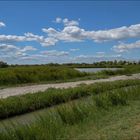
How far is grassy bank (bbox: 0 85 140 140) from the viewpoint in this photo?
323 inches

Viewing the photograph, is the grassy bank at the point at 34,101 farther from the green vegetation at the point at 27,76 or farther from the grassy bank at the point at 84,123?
the green vegetation at the point at 27,76

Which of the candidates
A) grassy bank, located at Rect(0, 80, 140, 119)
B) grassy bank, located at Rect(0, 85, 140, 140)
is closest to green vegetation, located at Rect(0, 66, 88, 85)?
grassy bank, located at Rect(0, 80, 140, 119)

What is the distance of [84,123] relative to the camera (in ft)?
33.6

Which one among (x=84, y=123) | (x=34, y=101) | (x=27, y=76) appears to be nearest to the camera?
(x=84, y=123)

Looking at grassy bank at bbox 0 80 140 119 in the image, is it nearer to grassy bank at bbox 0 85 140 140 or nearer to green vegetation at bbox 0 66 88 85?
grassy bank at bbox 0 85 140 140

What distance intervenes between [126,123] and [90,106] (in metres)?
2.80

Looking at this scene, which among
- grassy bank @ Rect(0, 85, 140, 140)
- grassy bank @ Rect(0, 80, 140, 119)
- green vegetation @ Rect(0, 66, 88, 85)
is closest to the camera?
grassy bank @ Rect(0, 85, 140, 140)

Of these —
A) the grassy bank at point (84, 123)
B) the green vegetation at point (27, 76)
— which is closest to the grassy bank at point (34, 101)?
the grassy bank at point (84, 123)

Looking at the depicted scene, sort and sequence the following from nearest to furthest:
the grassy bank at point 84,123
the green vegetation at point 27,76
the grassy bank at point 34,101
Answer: the grassy bank at point 84,123 < the grassy bank at point 34,101 < the green vegetation at point 27,76

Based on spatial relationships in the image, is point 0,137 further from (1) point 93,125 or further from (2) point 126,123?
(2) point 126,123

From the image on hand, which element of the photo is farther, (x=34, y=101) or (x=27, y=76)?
(x=27, y=76)

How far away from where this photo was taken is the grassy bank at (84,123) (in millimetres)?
8211

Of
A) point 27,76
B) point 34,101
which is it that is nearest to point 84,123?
point 34,101

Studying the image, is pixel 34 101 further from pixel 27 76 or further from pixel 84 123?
pixel 27 76
